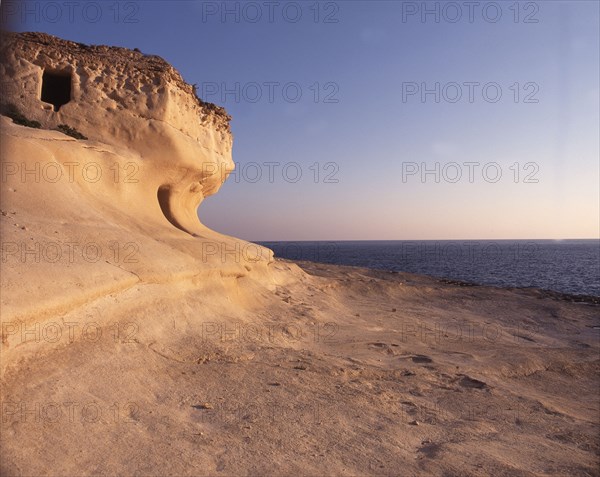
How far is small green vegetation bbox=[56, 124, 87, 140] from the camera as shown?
970cm

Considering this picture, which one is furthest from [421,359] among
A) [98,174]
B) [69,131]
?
[69,131]

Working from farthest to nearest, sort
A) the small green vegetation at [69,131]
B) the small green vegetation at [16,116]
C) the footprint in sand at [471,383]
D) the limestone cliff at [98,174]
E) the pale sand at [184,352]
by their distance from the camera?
the small green vegetation at [69,131]
the small green vegetation at [16,116]
the footprint in sand at [471,383]
the limestone cliff at [98,174]
the pale sand at [184,352]

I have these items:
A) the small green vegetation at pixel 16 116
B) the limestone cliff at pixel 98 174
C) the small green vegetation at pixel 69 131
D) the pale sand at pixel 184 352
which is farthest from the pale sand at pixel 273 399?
the small green vegetation at pixel 16 116

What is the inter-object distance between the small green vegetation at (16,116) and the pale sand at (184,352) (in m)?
0.27

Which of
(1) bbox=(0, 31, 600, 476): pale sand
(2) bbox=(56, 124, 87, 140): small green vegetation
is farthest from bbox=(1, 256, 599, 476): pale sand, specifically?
(2) bbox=(56, 124, 87, 140): small green vegetation

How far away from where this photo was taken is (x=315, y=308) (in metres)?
12.7

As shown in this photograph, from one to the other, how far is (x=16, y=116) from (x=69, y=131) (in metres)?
1.10

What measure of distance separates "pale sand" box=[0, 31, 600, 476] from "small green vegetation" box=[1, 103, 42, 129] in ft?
0.87

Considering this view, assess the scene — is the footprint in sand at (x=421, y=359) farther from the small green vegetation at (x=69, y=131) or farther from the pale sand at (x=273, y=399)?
the small green vegetation at (x=69, y=131)

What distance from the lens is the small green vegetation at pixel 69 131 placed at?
970 cm

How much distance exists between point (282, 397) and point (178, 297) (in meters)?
→ 3.11

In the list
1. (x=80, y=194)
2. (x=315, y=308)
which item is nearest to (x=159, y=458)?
(x=80, y=194)

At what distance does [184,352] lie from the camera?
6.66 metres

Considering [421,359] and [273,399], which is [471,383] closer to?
[421,359]
